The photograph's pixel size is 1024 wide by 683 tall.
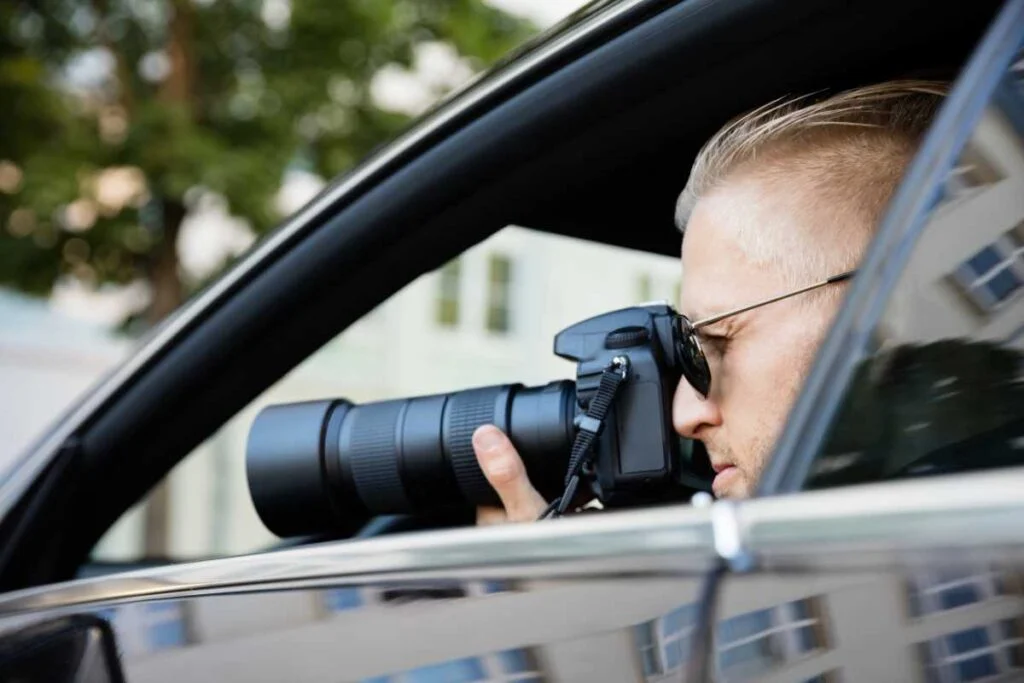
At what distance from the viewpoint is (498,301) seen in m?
10.5

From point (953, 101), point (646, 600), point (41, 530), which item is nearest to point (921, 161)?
point (953, 101)

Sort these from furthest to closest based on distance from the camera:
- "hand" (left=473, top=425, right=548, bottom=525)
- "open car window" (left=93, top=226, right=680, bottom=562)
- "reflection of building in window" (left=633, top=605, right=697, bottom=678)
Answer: "open car window" (left=93, top=226, right=680, bottom=562) < "hand" (left=473, top=425, right=548, bottom=525) < "reflection of building in window" (left=633, top=605, right=697, bottom=678)

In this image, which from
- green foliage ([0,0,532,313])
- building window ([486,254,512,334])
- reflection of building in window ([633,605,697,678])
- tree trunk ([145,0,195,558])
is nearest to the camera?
reflection of building in window ([633,605,697,678])

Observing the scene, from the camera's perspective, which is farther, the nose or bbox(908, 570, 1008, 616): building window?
the nose

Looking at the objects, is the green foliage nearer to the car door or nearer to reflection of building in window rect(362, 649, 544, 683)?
reflection of building in window rect(362, 649, 544, 683)

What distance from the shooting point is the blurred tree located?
775cm

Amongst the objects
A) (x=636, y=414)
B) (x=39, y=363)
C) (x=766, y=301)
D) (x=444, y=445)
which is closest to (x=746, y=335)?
(x=766, y=301)

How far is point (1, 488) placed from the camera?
1.74m

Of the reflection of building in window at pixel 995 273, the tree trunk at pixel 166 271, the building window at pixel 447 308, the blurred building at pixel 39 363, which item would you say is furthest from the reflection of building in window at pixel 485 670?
the blurred building at pixel 39 363

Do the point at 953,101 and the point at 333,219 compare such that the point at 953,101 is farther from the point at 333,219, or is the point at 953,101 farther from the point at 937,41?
the point at 333,219

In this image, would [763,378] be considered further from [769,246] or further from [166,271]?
[166,271]

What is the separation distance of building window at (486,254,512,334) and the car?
728 centimetres

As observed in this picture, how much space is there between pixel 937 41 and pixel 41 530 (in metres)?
1.30

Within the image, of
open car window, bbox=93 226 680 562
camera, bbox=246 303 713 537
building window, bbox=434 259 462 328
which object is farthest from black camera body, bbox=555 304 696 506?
building window, bbox=434 259 462 328
